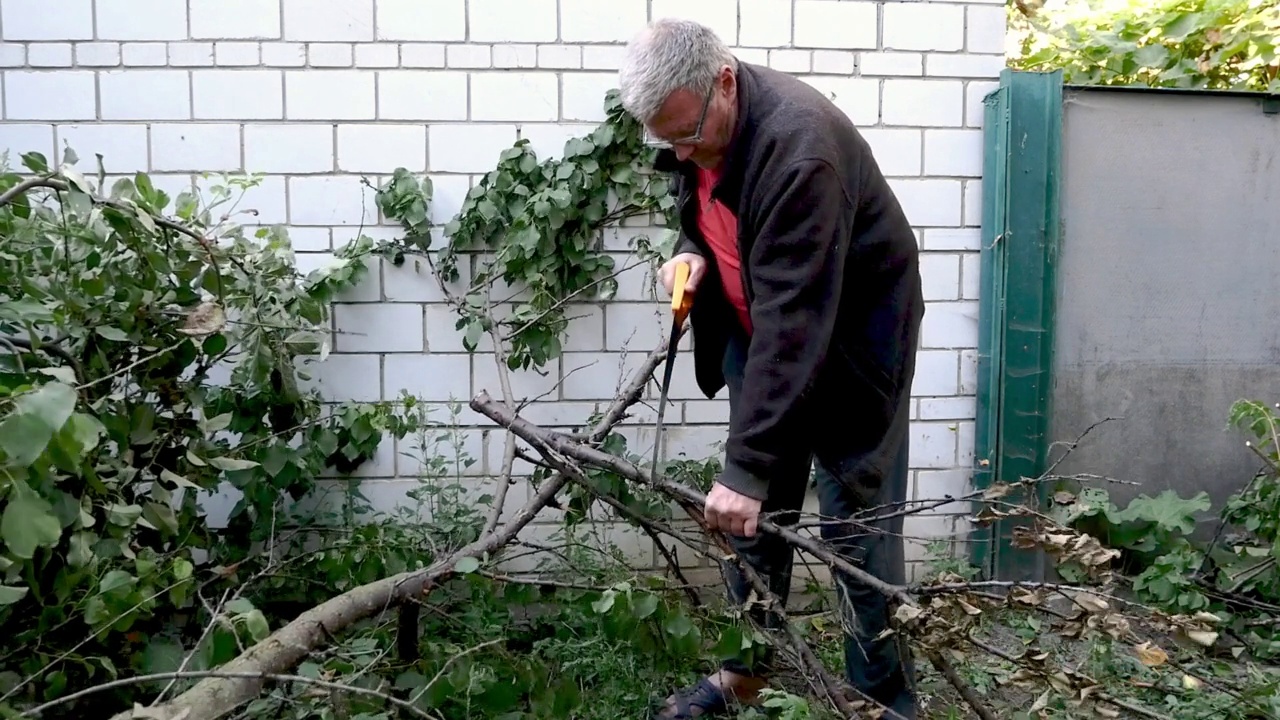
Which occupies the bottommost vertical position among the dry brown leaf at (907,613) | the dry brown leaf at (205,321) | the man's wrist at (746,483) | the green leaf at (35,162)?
the dry brown leaf at (907,613)

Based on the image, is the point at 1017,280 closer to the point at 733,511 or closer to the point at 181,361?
the point at 733,511

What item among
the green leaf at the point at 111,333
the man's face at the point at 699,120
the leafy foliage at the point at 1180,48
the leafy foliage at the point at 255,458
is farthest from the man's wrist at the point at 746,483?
the leafy foliage at the point at 1180,48

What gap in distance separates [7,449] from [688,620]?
1.52 m

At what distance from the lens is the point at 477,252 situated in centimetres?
353

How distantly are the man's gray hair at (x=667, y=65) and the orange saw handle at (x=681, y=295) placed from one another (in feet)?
1.47

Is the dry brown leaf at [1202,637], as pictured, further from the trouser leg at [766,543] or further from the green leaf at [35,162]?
the green leaf at [35,162]

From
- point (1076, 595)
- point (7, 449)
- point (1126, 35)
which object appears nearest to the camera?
point (7, 449)

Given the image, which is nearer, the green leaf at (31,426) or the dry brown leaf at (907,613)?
the green leaf at (31,426)

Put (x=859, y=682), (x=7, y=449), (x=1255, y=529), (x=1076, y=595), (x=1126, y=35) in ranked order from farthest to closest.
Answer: (x=1126, y=35), (x=1255, y=529), (x=859, y=682), (x=1076, y=595), (x=7, y=449)

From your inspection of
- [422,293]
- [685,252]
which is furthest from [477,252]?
[685,252]

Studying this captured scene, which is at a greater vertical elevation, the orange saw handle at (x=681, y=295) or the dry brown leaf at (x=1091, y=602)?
the orange saw handle at (x=681, y=295)

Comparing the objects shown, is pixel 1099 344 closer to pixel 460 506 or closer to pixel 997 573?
pixel 997 573

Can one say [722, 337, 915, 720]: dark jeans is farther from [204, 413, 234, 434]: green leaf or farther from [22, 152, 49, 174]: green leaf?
[22, 152, 49, 174]: green leaf

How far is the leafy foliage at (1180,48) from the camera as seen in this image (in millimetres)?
4109
